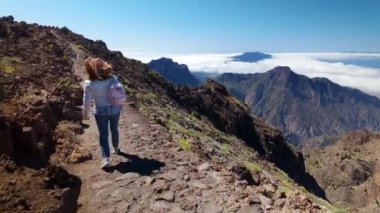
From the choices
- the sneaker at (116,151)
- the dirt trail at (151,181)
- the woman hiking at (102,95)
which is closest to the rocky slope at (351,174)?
the dirt trail at (151,181)

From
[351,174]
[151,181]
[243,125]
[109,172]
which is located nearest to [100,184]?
[109,172]

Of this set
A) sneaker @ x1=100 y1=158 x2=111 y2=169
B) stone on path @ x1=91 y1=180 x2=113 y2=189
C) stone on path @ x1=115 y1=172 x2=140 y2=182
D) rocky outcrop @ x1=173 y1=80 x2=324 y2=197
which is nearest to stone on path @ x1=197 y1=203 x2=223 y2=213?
stone on path @ x1=115 y1=172 x2=140 y2=182

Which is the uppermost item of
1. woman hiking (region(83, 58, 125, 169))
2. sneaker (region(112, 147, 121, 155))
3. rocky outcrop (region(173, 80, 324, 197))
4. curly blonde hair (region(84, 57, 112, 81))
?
curly blonde hair (region(84, 57, 112, 81))

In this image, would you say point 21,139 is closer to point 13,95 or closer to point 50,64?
point 13,95

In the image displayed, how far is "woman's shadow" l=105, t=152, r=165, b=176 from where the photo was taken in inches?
498

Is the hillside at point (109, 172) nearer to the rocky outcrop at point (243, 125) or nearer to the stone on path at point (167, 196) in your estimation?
the stone on path at point (167, 196)

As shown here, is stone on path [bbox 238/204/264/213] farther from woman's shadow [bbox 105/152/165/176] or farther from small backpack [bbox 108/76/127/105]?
small backpack [bbox 108/76/127/105]

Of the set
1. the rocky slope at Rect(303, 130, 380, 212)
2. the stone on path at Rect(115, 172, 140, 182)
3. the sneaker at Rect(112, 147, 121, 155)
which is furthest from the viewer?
the rocky slope at Rect(303, 130, 380, 212)

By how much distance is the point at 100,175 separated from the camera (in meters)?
12.5

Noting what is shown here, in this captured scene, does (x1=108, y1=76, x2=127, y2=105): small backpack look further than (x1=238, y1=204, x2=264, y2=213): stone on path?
Yes

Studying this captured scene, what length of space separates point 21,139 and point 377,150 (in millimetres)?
151811

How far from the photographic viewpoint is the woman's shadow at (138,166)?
12.7 m

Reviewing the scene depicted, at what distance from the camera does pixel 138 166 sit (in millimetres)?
13086

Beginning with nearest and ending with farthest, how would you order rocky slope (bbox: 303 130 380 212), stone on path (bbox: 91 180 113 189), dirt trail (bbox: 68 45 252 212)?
dirt trail (bbox: 68 45 252 212) < stone on path (bbox: 91 180 113 189) < rocky slope (bbox: 303 130 380 212)
